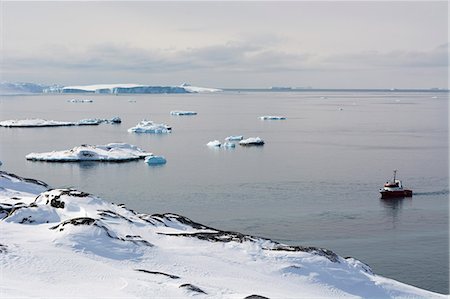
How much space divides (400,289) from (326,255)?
348 centimetres

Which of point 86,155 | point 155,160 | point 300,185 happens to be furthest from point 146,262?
point 86,155

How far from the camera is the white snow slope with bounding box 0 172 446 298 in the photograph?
63.3 feet

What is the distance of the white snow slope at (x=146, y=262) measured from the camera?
19297 mm

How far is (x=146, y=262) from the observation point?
23031mm

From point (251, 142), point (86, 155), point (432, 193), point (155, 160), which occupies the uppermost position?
A: point (251, 142)

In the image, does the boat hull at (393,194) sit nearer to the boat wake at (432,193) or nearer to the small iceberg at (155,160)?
the boat wake at (432,193)

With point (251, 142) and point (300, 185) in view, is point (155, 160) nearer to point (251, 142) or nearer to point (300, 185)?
point (300, 185)

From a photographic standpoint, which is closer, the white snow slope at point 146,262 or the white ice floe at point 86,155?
the white snow slope at point 146,262

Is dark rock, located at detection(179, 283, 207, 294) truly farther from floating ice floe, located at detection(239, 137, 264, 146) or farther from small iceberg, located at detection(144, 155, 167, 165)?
floating ice floe, located at detection(239, 137, 264, 146)

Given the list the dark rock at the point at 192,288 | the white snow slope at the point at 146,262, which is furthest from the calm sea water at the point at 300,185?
the dark rock at the point at 192,288

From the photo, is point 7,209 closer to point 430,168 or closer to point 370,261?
point 370,261

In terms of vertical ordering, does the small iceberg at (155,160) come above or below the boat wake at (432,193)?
above

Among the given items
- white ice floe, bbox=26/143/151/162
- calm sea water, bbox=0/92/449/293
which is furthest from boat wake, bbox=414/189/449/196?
white ice floe, bbox=26/143/151/162

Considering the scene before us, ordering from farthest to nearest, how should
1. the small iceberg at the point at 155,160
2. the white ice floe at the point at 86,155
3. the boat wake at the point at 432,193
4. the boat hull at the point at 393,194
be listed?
the white ice floe at the point at 86,155 < the small iceberg at the point at 155,160 < the boat wake at the point at 432,193 < the boat hull at the point at 393,194
